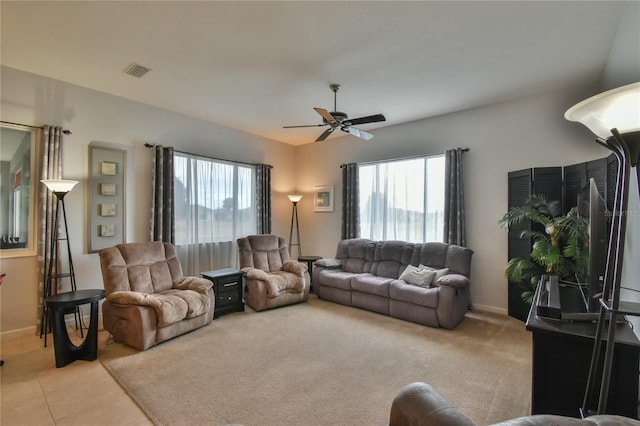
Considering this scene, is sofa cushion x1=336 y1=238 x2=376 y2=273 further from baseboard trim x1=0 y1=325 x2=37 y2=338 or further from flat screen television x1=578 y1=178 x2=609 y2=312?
baseboard trim x1=0 y1=325 x2=37 y2=338

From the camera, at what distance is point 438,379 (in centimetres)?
256

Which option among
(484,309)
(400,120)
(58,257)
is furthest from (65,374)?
(400,120)

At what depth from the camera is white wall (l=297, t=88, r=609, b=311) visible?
A: 12.4ft

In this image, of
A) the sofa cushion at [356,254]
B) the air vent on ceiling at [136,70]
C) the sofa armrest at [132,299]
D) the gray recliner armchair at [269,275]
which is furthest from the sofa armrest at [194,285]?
the air vent on ceiling at [136,70]

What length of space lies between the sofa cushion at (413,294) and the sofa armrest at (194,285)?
2.40 m

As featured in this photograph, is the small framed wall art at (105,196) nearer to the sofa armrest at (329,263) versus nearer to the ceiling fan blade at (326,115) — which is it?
the ceiling fan blade at (326,115)

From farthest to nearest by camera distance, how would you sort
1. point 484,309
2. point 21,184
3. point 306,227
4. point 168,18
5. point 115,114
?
1. point 306,227
2. point 484,309
3. point 115,114
4. point 21,184
5. point 168,18

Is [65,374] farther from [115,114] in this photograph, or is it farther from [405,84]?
[405,84]

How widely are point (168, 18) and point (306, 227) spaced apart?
476 cm

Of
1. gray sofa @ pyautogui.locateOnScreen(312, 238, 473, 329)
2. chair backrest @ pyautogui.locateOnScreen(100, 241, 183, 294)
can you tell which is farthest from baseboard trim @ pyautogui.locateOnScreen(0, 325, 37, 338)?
gray sofa @ pyautogui.locateOnScreen(312, 238, 473, 329)

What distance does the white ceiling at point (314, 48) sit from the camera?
2354 millimetres

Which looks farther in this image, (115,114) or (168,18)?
(115,114)

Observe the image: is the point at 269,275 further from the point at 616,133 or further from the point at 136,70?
the point at 616,133

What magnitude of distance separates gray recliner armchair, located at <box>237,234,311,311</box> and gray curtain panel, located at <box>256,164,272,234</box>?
2.54 ft
